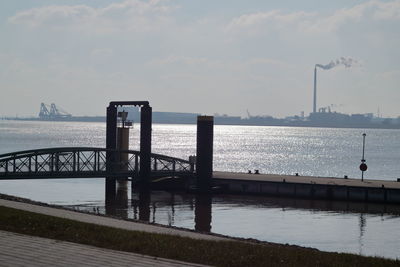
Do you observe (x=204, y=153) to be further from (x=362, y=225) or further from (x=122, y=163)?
(x=362, y=225)

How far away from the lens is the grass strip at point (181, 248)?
55.6 feet

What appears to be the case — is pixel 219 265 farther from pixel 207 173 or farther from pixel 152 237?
pixel 207 173

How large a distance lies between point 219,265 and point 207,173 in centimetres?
4274

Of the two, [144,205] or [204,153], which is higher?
[204,153]

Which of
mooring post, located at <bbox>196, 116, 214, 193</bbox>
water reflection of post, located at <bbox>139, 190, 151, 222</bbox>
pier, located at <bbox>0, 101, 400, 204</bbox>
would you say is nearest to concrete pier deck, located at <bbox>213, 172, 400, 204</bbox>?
pier, located at <bbox>0, 101, 400, 204</bbox>

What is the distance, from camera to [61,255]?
16203 mm

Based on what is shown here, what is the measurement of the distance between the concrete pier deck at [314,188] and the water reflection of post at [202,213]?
3408mm

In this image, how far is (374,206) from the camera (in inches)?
2047

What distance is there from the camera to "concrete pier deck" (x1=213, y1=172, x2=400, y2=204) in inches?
2121

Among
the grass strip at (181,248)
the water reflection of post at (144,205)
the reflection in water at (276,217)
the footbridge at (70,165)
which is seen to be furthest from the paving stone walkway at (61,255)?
the footbridge at (70,165)

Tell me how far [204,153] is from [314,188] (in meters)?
9.95

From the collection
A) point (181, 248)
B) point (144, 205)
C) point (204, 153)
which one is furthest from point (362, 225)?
point (181, 248)

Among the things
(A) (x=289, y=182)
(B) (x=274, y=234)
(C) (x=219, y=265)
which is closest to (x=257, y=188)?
(A) (x=289, y=182)

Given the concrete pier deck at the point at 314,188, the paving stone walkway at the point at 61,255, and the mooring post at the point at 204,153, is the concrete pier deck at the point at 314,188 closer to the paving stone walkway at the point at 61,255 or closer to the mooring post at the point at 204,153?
the mooring post at the point at 204,153
